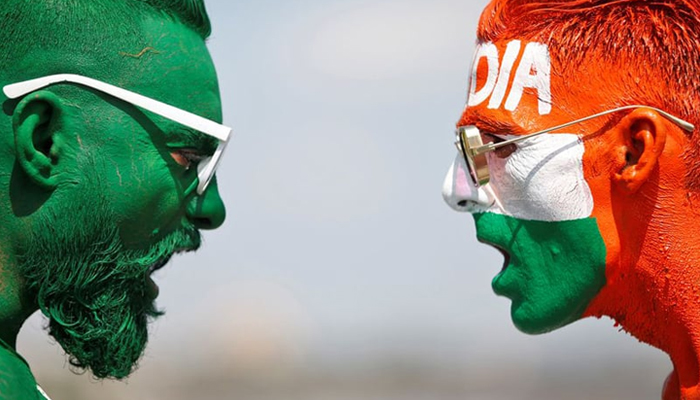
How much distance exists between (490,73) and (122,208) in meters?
1.31

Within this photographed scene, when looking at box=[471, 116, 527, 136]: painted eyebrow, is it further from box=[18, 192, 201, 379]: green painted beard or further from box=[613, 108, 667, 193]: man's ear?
box=[18, 192, 201, 379]: green painted beard

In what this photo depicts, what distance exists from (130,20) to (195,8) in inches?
11.9

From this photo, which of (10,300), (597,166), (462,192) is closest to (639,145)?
(597,166)

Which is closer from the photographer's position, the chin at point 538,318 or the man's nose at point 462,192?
the chin at point 538,318

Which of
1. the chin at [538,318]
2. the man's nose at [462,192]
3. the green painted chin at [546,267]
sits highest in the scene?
the man's nose at [462,192]

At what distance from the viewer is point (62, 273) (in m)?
3.58

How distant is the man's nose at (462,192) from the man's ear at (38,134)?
4.38 ft

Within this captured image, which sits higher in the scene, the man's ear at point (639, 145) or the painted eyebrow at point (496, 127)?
the painted eyebrow at point (496, 127)

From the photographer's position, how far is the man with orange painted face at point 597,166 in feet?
11.9

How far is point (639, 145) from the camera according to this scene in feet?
12.0

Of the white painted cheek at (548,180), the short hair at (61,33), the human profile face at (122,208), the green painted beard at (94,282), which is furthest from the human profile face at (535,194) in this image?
the short hair at (61,33)

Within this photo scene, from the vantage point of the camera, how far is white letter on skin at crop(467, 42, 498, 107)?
12.8 feet

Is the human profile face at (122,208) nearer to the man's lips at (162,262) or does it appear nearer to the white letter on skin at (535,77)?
the man's lips at (162,262)

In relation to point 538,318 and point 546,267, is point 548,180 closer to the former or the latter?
point 546,267
